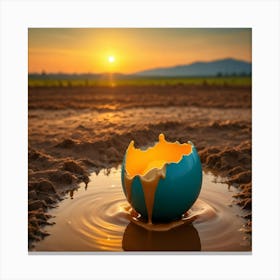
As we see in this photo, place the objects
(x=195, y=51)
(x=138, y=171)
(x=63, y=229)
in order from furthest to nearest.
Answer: (x=195, y=51) → (x=138, y=171) → (x=63, y=229)

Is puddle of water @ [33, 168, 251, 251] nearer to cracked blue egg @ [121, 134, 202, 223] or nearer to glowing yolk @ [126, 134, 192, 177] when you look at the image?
cracked blue egg @ [121, 134, 202, 223]

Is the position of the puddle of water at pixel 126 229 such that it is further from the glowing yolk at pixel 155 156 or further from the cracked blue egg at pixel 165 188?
the glowing yolk at pixel 155 156

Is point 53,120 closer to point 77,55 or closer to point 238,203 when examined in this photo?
point 77,55

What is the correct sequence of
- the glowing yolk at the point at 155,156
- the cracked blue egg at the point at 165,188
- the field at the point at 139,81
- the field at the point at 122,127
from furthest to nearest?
1. the field at the point at 122,127
2. the field at the point at 139,81
3. the glowing yolk at the point at 155,156
4. the cracked blue egg at the point at 165,188

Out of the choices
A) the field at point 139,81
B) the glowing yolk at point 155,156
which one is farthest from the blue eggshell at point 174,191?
the field at point 139,81

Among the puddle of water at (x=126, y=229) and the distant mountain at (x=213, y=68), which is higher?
the distant mountain at (x=213, y=68)

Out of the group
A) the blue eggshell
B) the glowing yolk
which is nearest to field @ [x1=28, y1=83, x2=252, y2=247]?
the glowing yolk
